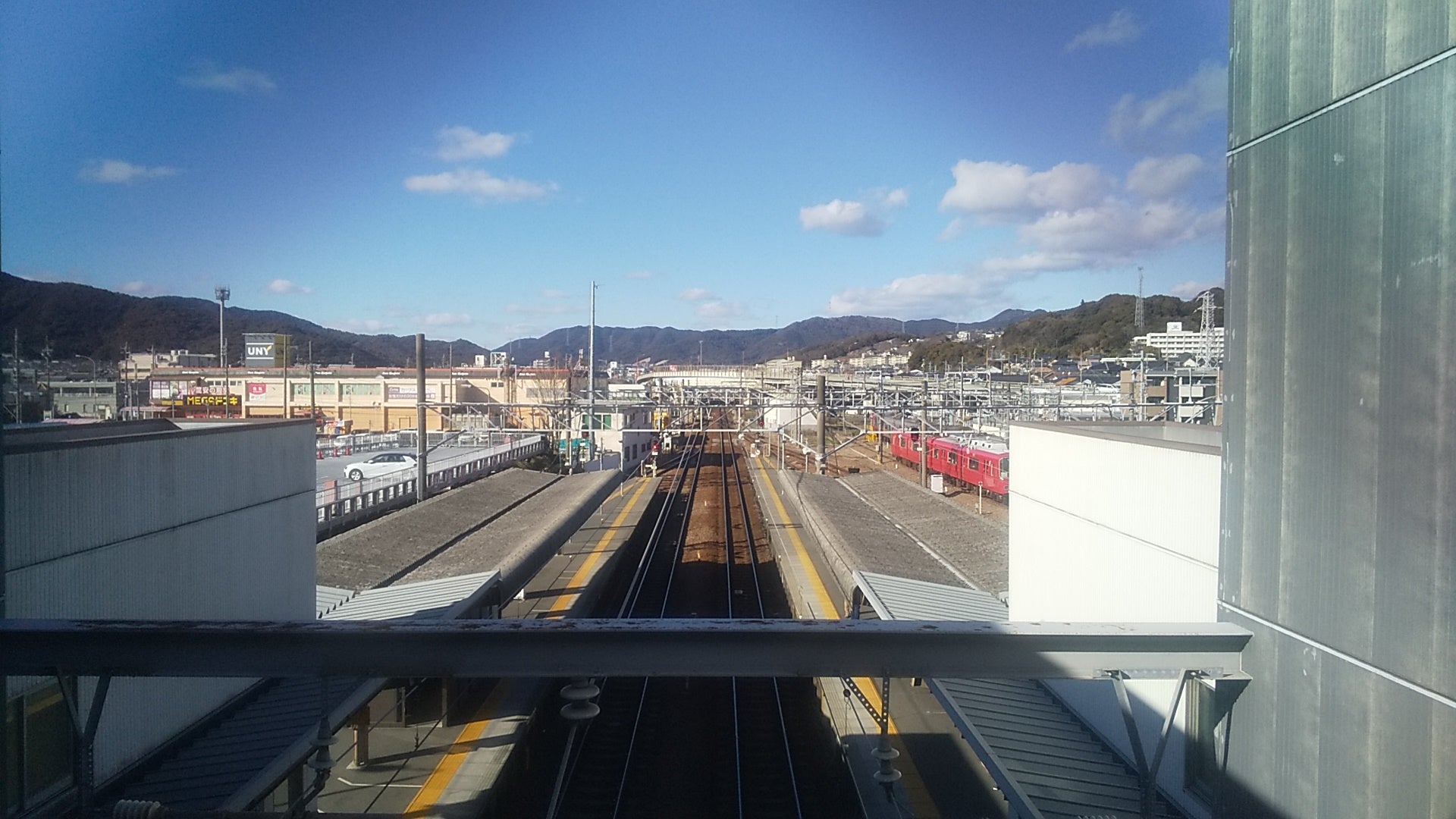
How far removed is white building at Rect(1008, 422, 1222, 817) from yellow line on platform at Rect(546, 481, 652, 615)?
18.5 feet

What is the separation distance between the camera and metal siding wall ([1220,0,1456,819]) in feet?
5.25

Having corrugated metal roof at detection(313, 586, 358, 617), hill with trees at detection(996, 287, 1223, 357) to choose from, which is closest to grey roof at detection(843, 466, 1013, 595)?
corrugated metal roof at detection(313, 586, 358, 617)

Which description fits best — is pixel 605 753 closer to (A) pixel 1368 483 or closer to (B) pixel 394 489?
(A) pixel 1368 483

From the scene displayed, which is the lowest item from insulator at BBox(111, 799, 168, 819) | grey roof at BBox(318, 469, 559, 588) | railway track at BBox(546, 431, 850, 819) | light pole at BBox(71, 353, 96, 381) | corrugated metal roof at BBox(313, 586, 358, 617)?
railway track at BBox(546, 431, 850, 819)

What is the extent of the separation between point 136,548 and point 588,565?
819cm

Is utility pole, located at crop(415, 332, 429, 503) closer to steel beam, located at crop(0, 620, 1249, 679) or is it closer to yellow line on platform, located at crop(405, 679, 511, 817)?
yellow line on platform, located at crop(405, 679, 511, 817)

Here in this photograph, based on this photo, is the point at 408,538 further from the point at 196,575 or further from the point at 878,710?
the point at 878,710

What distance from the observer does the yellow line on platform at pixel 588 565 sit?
31.5 feet

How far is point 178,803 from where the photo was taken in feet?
11.2

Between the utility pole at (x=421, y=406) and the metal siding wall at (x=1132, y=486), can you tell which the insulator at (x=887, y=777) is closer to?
the metal siding wall at (x=1132, y=486)

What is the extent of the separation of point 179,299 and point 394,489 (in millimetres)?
10963

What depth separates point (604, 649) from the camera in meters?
2.27

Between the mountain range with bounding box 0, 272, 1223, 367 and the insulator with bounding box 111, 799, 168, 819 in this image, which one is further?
the mountain range with bounding box 0, 272, 1223, 367

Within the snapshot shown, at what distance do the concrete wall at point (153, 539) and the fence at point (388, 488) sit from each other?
4.02m
